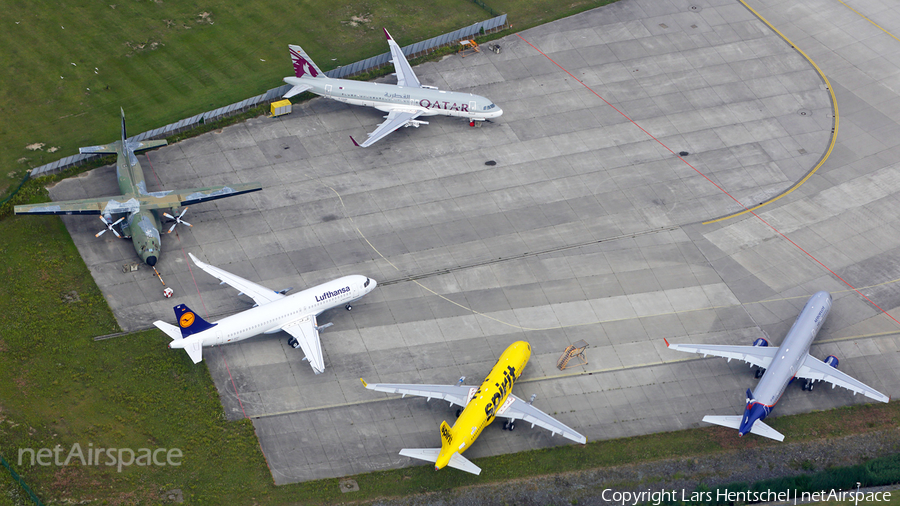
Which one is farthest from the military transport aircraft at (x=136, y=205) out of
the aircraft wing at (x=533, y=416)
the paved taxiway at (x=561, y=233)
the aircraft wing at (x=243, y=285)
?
the aircraft wing at (x=533, y=416)

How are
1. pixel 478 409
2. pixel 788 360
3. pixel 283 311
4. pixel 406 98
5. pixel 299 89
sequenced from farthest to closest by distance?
pixel 299 89 < pixel 406 98 < pixel 283 311 < pixel 788 360 < pixel 478 409

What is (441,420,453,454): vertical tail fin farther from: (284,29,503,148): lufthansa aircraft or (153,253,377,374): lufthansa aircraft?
(284,29,503,148): lufthansa aircraft

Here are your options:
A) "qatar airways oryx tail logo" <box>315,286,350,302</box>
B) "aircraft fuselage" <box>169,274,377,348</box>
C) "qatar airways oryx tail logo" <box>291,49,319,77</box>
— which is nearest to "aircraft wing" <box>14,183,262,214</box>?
"aircraft fuselage" <box>169,274,377,348</box>

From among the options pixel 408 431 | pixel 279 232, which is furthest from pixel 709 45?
pixel 408 431

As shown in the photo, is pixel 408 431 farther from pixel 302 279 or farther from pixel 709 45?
pixel 709 45

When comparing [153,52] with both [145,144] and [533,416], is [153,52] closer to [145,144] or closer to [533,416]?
[145,144]

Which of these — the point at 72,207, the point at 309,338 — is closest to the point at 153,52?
the point at 72,207
